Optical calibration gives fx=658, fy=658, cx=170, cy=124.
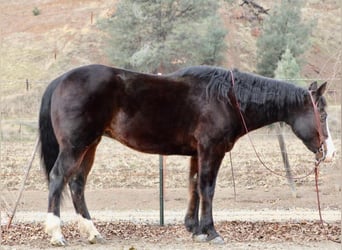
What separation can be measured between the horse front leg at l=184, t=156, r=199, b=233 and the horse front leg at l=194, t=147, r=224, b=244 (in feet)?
1.31

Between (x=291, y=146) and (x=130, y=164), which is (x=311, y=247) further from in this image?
(x=291, y=146)

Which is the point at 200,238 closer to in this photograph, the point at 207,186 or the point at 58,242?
the point at 207,186

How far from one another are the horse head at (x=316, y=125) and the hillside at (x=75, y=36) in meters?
27.9

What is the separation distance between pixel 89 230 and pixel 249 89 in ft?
8.45

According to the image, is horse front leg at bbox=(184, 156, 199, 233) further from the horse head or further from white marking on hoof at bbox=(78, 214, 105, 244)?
the horse head

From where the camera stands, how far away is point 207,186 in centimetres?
788

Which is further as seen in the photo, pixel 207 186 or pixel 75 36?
pixel 75 36

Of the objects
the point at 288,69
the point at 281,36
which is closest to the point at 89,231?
the point at 288,69

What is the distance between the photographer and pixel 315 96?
8047 mm

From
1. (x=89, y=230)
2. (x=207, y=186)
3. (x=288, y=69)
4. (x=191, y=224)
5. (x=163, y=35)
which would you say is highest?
(x=207, y=186)

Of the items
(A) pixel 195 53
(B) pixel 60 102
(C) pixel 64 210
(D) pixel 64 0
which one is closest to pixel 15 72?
(A) pixel 195 53

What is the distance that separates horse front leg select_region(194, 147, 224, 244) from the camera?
7.82m

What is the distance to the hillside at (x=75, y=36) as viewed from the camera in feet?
126

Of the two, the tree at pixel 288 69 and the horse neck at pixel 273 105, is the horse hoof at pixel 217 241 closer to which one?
the horse neck at pixel 273 105
